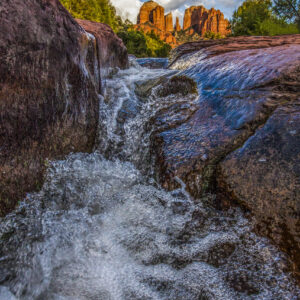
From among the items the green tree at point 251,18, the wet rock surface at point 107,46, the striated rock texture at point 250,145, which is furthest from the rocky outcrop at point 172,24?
the striated rock texture at point 250,145

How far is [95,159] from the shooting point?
8.37 ft

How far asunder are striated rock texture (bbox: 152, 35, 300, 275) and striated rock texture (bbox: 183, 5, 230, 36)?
101902mm

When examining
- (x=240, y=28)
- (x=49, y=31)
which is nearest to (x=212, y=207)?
(x=49, y=31)

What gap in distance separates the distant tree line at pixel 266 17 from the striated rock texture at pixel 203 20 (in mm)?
86309

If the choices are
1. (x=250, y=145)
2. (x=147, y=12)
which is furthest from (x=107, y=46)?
(x=147, y=12)

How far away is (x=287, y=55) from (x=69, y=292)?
10.4ft

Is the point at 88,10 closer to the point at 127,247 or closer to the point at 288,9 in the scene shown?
the point at 288,9

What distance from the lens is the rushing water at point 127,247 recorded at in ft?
4.45

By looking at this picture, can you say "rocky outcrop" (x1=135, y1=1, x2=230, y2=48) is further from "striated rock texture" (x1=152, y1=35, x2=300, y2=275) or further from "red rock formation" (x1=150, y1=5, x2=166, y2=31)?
"striated rock texture" (x1=152, y1=35, x2=300, y2=275)

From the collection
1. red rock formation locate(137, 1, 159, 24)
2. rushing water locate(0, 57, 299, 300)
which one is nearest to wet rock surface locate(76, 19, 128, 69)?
rushing water locate(0, 57, 299, 300)

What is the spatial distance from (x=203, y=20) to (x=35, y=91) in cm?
11560

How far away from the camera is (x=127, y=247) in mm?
1688

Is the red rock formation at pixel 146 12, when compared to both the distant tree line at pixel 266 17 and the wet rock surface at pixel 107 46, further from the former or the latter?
the wet rock surface at pixel 107 46

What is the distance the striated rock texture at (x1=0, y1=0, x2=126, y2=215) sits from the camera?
5.23 ft
